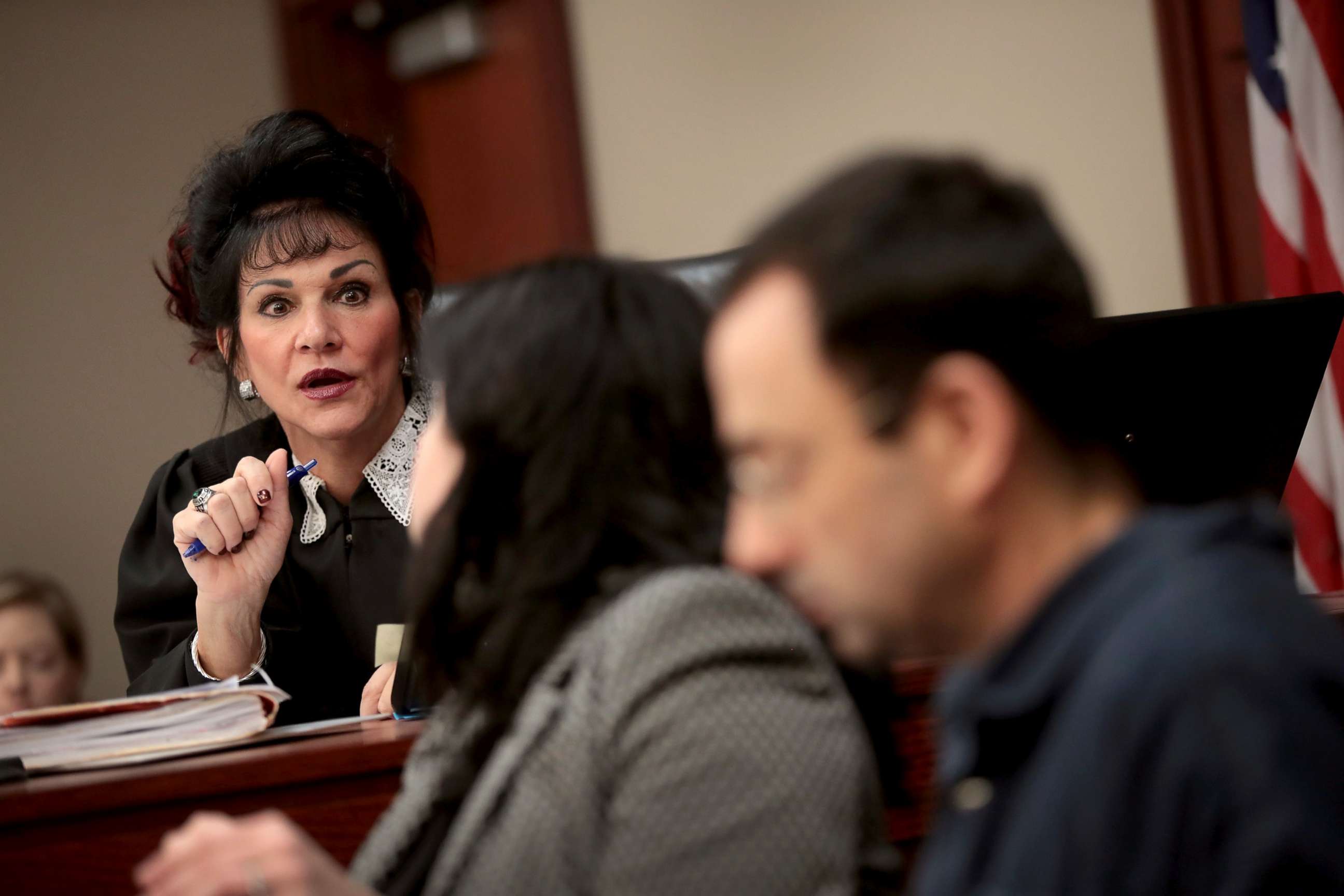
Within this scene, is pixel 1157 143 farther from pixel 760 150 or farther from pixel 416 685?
pixel 416 685

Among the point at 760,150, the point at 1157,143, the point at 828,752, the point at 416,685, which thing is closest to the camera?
the point at 828,752

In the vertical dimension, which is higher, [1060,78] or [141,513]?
[1060,78]

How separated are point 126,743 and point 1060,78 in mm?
2434

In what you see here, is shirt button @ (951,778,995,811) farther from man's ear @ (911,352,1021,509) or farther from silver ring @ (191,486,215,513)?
silver ring @ (191,486,215,513)

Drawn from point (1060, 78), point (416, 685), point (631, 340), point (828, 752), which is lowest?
point (416, 685)

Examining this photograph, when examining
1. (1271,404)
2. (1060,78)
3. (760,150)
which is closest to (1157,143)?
(1060,78)

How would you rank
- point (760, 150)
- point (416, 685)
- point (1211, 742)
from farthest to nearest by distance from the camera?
point (760, 150) → point (416, 685) → point (1211, 742)

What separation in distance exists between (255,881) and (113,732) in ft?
1.85

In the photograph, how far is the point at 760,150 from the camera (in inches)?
144

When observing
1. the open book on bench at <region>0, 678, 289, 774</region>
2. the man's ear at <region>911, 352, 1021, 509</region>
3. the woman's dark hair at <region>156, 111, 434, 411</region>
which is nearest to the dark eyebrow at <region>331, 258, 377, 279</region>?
the woman's dark hair at <region>156, 111, 434, 411</region>

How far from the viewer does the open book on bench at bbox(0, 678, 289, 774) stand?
4.27ft

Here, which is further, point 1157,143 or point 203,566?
point 1157,143

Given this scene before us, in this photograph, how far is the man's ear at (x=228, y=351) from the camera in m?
2.15

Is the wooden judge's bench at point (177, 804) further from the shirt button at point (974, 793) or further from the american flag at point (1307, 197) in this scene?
the american flag at point (1307, 197)
